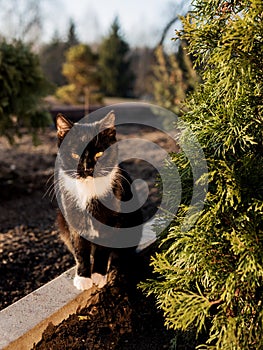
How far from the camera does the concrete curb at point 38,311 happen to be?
1960 mm

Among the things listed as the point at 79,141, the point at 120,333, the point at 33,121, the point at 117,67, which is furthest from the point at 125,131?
the point at 117,67

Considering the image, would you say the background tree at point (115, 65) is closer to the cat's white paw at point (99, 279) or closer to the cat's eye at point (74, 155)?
the cat's eye at point (74, 155)

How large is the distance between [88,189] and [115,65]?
75.7 feet

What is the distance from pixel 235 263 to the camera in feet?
4.89

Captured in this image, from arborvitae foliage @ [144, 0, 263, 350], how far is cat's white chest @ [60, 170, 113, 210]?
99 cm

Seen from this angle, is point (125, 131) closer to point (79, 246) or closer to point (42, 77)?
point (42, 77)

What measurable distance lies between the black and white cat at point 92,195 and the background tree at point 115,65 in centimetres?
2128

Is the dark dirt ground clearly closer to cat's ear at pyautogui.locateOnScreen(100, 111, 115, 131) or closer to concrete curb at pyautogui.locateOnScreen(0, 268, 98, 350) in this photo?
concrete curb at pyautogui.locateOnScreen(0, 268, 98, 350)

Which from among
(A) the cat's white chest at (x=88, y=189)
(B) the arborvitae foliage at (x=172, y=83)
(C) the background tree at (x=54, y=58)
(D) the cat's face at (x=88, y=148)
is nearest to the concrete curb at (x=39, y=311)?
(A) the cat's white chest at (x=88, y=189)

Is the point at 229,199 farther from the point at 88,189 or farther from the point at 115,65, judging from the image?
the point at 115,65

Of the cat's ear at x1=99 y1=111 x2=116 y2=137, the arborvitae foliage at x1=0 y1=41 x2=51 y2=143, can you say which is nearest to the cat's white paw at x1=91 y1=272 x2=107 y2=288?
the cat's ear at x1=99 y1=111 x2=116 y2=137

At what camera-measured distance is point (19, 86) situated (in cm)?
496

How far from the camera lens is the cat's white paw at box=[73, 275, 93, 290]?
7.95ft

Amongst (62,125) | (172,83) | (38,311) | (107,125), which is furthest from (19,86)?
(172,83)
